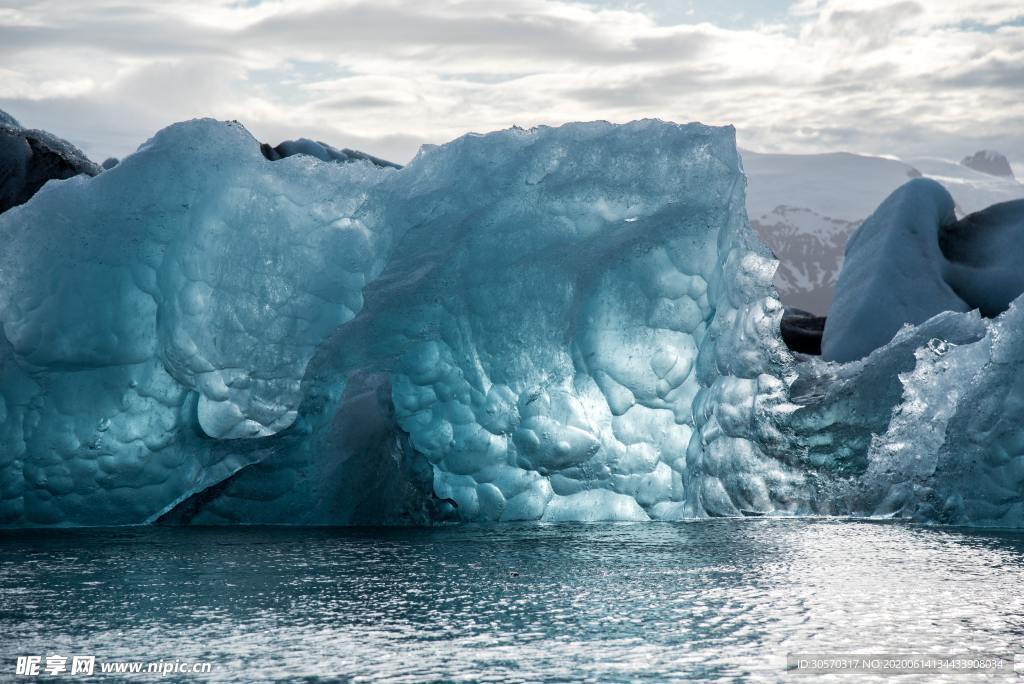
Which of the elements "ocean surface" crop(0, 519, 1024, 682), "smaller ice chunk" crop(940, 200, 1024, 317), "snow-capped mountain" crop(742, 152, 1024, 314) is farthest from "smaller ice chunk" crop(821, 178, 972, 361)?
"snow-capped mountain" crop(742, 152, 1024, 314)

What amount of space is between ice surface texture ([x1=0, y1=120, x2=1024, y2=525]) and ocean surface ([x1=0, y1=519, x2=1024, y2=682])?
616 millimetres

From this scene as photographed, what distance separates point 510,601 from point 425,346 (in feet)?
9.98

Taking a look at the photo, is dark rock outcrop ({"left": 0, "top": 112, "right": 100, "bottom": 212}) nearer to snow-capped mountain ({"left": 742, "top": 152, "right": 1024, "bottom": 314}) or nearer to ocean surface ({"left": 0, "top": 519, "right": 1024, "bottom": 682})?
ocean surface ({"left": 0, "top": 519, "right": 1024, "bottom": 682})

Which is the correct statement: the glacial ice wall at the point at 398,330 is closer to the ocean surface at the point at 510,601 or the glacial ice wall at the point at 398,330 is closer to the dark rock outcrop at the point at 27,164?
the ocean surface at the point at 510,601

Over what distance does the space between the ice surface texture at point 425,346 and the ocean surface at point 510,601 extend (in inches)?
24.3

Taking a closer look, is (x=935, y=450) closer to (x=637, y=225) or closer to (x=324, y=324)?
(x=637, y=225)

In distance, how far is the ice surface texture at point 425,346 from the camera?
24.4 ft

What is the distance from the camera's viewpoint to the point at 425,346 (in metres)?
7.62

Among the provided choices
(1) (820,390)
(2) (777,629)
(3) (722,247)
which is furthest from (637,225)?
(2) (777,629)

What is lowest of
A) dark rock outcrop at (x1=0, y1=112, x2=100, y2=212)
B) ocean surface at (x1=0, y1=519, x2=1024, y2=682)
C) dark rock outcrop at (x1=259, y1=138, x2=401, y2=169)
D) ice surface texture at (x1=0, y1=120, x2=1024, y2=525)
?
ocean surface at (x1=0, y1=519, x2=1024, y2=682)

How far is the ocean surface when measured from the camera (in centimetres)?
379

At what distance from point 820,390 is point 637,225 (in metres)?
1.59

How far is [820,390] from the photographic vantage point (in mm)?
8039

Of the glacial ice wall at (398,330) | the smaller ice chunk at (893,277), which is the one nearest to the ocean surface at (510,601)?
the glacial ice wall at (398,330)
